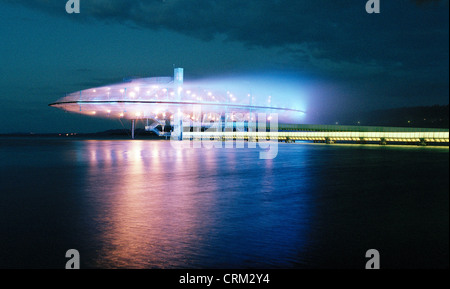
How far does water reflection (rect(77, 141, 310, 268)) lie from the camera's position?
6586mm

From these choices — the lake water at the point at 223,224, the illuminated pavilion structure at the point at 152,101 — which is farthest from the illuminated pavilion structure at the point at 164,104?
the lake water at the point at 223,224

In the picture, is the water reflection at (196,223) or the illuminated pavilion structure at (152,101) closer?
the water reflection at (196,223)

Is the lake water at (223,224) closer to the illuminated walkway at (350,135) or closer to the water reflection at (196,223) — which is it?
the water reflection at (196,223)

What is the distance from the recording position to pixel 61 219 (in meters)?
9.55

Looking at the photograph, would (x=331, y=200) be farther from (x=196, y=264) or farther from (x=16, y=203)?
(x=16, y=203)

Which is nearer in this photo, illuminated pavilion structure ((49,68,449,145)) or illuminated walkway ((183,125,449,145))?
illuminated walkway ((183,125,449,145))

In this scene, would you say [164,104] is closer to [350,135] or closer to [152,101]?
[152,101]

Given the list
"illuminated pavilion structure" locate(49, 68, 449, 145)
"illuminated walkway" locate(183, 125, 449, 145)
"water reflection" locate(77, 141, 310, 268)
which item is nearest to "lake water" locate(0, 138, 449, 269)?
"water reflection" locate(77, 141, 310, 268)

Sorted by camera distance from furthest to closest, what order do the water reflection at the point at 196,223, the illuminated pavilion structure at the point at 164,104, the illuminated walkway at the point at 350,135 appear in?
the illuminated pavilion structure at the point at 164,104
the illuminated walkway at the point at 350,135
the water reflection at the point at 196,223

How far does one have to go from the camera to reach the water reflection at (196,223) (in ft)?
21.6

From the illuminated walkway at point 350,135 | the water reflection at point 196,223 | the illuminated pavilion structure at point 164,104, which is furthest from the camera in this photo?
the illuminated pavilion structure at point 164,104

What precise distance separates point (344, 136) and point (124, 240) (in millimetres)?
73567

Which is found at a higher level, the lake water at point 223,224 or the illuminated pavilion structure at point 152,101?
the illuminated pavilion structure at point 152,101

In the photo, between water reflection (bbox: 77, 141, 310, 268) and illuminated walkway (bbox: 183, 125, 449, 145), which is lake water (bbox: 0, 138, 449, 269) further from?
illuminated walkway (bbox: 183, 125, 449, 145)
